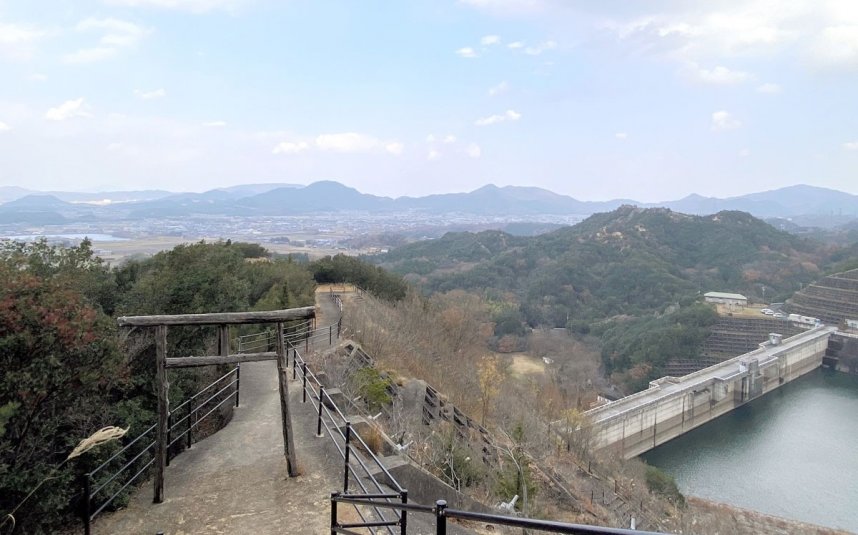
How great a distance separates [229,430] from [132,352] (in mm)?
2324

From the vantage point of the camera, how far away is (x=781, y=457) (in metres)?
29.3

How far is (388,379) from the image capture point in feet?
40.8

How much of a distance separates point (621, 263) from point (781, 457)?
50.2 meters

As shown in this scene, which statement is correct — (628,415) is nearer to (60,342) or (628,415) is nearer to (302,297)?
(302,297)

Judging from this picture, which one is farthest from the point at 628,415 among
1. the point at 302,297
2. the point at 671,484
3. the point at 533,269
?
the point at 533,269

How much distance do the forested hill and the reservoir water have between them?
2375 centimetres

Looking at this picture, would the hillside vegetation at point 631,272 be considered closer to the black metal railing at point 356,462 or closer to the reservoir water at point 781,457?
the reservoir water at point 781,457

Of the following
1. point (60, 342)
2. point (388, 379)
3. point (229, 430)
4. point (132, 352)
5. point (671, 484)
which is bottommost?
point (671, 484)

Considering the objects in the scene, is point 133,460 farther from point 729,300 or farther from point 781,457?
point 729,300

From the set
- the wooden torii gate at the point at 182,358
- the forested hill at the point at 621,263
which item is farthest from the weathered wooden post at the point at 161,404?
the forested hill at the point at 621,263

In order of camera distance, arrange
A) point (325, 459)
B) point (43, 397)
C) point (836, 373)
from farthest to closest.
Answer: point (836, 373) → point (325, 459) → point (43, 397)

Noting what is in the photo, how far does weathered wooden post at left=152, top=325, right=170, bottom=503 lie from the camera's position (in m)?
4.78

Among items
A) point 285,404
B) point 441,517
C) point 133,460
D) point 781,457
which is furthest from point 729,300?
Result: point 441,517

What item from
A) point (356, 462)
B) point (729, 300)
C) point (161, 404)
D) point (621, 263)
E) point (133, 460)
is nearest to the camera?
point (133, 460)
